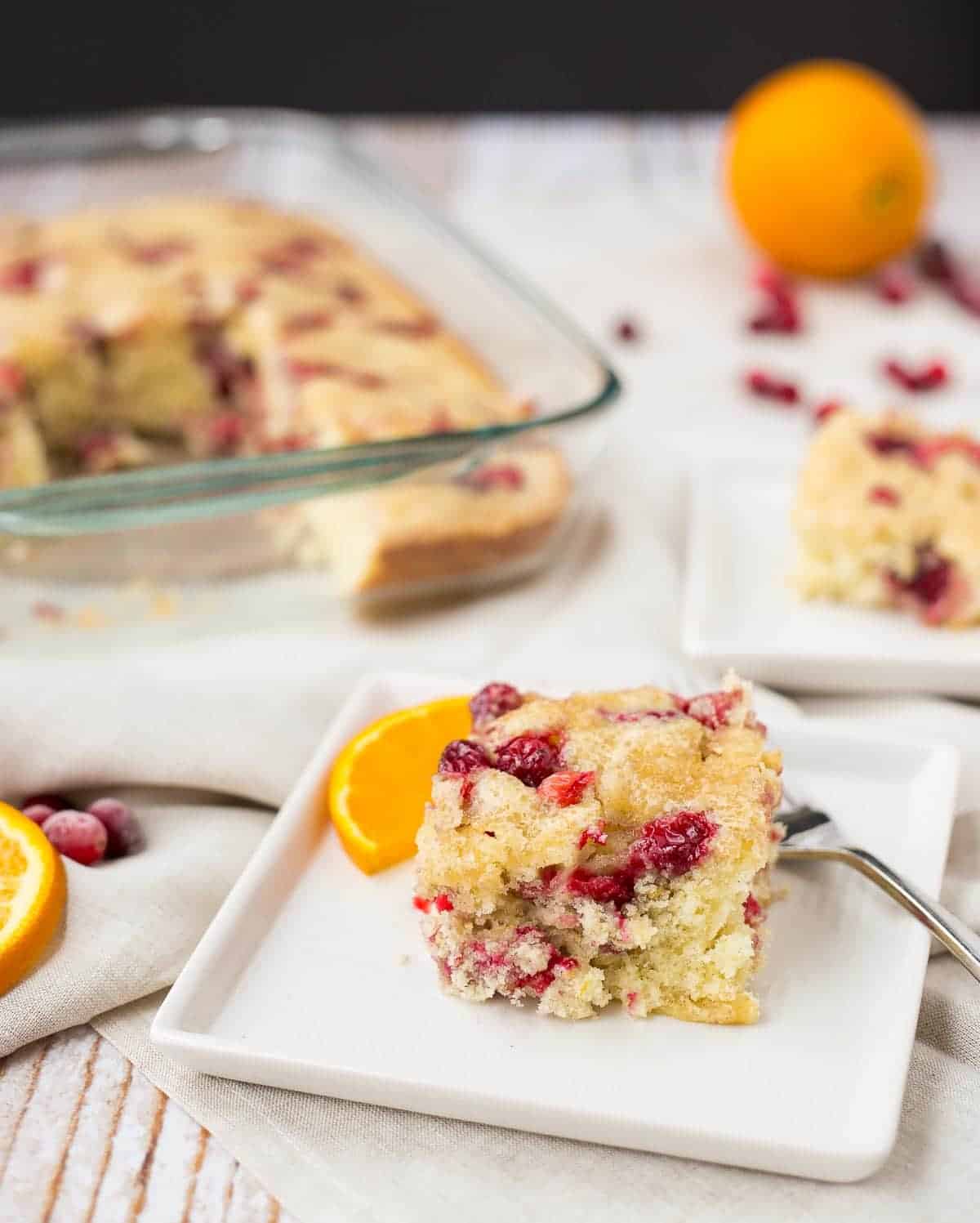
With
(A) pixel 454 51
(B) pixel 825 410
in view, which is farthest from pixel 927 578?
(A) pixel 454 51

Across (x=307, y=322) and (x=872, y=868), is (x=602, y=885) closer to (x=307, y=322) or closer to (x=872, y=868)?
(x=872, y=868)

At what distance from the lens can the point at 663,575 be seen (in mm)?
2902

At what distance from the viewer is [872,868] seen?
1.86 meters

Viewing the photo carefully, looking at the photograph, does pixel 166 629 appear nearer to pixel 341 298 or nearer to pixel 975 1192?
pixel 341 298

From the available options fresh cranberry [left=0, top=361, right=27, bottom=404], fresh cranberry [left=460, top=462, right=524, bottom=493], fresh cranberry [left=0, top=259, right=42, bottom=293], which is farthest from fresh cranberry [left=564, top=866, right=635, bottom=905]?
fresh cranberry [left=0, top=259, right=42, bottom=293]

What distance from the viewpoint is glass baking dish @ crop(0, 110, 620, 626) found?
2.59m

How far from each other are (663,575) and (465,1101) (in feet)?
4.97

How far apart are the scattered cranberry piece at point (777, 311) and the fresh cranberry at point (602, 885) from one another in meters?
2.53

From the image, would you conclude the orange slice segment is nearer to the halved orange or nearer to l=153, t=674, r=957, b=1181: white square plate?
l=153, t=674, r=957, b=1181: white square plate

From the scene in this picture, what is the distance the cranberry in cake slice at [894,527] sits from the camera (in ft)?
8.43

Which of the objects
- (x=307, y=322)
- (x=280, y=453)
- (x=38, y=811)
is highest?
(x=280, y=453)

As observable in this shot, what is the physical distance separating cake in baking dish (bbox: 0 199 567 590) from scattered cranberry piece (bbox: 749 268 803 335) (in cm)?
89

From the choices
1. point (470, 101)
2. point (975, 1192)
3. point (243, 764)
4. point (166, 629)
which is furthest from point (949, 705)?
point (470, 101)

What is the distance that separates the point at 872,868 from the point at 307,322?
7.07 feet
